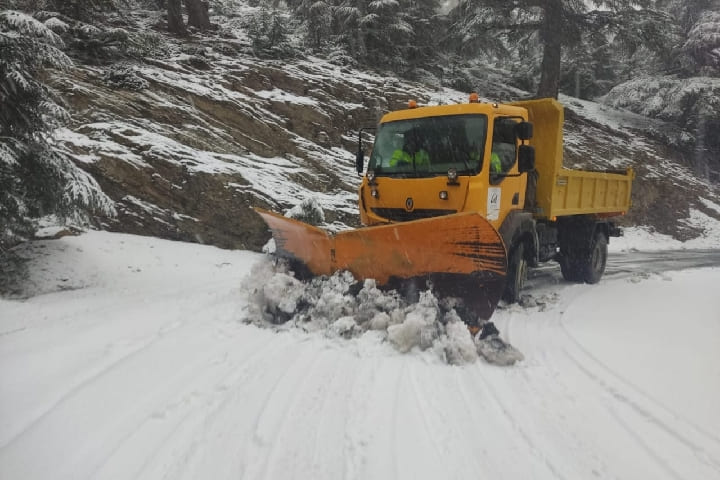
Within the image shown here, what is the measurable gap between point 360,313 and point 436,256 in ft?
3.08

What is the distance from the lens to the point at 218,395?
3.11 m

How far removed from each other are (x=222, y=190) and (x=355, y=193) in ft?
11.6

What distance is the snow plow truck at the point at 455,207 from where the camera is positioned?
432 cm

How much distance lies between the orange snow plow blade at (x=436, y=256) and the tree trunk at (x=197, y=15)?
1519 centimetres

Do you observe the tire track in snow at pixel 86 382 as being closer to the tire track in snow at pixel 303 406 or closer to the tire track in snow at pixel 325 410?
the tire track in snow at pixel 303 406

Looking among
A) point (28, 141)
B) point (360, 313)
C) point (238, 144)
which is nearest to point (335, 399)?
point (360, 313)

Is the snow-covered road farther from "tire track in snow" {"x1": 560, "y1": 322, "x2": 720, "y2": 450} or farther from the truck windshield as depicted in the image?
the truck windshield

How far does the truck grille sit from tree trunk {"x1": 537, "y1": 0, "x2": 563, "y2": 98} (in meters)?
13.3

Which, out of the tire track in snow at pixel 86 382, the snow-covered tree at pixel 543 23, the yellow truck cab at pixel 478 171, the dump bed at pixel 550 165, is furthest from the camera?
the snow-covered tree at pixel 543 23

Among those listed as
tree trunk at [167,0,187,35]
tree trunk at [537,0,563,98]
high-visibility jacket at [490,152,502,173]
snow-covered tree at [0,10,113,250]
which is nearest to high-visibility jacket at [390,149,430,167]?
high-visibility jacket at [490,152,502,173]

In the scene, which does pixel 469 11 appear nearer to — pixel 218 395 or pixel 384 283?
pixel 384 283

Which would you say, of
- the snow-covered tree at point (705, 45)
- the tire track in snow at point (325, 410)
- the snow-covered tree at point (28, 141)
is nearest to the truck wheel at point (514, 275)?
the tire track in snow at point (325, 410)

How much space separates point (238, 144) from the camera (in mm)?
10914

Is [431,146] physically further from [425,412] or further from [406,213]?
[425,412]
